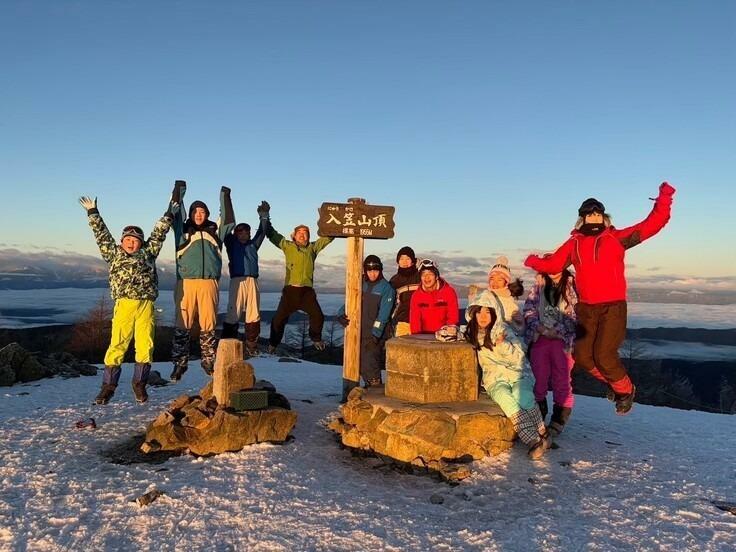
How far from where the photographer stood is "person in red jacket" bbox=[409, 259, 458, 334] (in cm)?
734

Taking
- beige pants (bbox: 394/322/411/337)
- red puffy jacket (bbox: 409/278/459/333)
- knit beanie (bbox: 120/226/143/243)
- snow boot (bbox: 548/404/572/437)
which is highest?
knit beanie (bbox: 120/226/143/243)

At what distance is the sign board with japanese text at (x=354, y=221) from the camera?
798cm

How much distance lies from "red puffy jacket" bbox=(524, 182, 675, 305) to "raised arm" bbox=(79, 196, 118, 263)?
6240 mm

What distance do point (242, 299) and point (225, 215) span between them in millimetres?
1504

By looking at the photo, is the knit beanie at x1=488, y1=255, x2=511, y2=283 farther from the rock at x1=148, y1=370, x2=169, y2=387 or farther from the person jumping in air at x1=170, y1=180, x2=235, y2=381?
the rock at x1=148, y1=370, x2=169, y2=387

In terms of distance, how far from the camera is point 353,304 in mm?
7988

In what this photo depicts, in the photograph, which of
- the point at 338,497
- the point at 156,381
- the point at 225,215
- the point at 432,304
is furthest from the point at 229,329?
the point at 338,497

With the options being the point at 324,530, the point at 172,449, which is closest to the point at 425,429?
the point at 324,530

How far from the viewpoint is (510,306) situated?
22.1 feet

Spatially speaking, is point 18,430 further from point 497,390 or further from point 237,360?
point 497,390

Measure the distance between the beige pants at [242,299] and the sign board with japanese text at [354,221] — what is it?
1666 millimetres

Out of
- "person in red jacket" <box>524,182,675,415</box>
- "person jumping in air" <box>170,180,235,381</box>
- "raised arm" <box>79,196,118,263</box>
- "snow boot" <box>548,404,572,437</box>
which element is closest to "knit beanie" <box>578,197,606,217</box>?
"person in red jacket" <box>524,182,675,415</box>

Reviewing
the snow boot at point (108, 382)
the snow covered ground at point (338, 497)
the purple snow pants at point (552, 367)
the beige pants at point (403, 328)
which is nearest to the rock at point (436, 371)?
the purple snow pants at point (552, 367)

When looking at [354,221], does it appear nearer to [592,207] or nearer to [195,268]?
[195,268]
